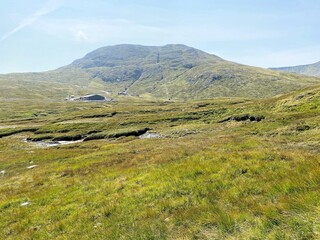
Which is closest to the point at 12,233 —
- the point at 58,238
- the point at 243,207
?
the point at 58,238

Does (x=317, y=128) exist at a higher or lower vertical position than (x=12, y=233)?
higher

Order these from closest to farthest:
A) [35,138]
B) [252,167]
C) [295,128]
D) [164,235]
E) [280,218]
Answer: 1. [280,218]
2. [164,235]
3. [252,167]
4. [295,128]
5. [35,138]

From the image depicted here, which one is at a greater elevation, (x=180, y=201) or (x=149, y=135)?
(x=180, y=201)

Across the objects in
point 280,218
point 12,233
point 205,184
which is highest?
point 280,218

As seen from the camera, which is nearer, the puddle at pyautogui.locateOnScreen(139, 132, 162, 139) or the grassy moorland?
the grassy moorland

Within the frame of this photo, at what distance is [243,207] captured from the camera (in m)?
9.74

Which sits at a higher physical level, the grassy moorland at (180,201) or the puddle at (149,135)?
the grassy moorland at (180,201)

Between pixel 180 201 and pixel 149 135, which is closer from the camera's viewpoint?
pixel 180 201

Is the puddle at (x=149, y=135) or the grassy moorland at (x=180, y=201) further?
the puddle at (x=149, y=135)

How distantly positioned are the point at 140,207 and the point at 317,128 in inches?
999

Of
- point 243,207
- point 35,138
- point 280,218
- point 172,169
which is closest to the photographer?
point 280,218

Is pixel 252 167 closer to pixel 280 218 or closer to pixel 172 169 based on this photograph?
pixel 172 169

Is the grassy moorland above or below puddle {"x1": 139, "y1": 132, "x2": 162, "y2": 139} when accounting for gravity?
above

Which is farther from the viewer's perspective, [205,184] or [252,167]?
[252,167]
